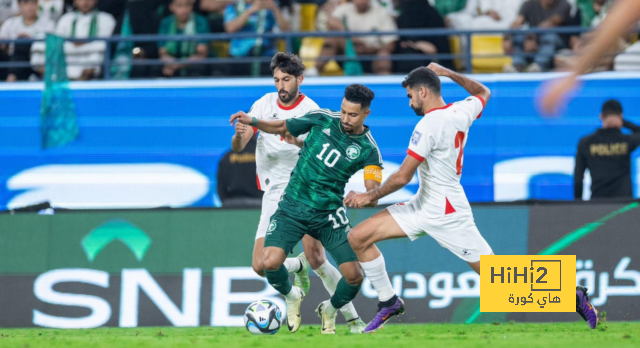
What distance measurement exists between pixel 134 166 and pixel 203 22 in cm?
225

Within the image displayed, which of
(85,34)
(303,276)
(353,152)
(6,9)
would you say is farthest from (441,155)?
(6,9)

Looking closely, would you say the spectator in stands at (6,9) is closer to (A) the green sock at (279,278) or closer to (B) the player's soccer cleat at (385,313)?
(A) the green sock at (279,278)

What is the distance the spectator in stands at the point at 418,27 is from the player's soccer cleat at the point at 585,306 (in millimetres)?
5087

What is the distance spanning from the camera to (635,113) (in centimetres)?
1136

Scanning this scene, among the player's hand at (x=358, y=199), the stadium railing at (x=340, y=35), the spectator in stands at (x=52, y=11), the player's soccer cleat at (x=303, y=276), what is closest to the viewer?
the player's hand at (x=358, y=199)

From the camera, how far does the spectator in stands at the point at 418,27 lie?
11.7 meters

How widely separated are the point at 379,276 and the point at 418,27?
5.41 meters

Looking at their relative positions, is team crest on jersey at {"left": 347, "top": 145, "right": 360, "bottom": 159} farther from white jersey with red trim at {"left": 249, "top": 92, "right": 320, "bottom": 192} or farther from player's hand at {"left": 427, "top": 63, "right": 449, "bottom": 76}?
player's hand at {"left": 427, "top": 63, "right": 449, "bottom": 76}

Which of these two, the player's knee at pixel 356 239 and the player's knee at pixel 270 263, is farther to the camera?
the player's knee at pixel 270 263

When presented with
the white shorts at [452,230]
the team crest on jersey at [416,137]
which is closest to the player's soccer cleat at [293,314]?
the white shorts at [452,230]

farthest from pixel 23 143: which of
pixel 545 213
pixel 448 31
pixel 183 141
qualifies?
pixel 545 213

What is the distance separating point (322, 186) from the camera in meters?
7.33

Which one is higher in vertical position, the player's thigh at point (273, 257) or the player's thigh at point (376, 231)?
the player's thigh at point (376, 231)

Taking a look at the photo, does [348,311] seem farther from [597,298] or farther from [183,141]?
[183,141]
